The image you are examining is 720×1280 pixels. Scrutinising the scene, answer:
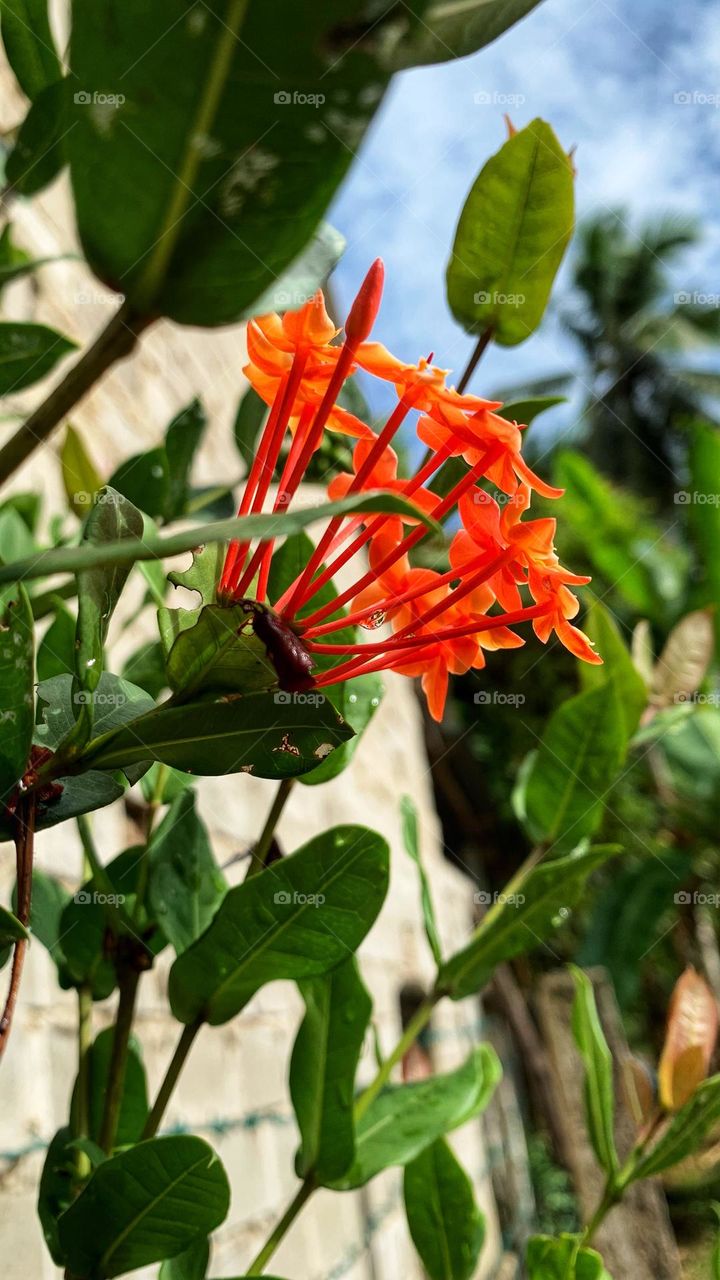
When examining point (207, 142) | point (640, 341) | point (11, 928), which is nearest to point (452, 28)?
point (207, 142)

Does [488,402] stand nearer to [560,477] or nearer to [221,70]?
[221,70]

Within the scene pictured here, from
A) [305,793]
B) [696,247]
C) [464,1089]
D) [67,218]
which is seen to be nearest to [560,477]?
[305,793]

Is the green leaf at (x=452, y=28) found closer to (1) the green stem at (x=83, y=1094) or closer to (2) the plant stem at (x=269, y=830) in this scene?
(2) the plant stem at (x=269, y=830)

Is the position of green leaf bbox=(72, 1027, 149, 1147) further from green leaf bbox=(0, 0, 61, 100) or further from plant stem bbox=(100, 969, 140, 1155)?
green leaf bbox=(0, 0, 61, 100)

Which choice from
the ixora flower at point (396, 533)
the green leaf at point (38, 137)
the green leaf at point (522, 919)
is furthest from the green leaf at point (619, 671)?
the green leaf at point (38, 137)

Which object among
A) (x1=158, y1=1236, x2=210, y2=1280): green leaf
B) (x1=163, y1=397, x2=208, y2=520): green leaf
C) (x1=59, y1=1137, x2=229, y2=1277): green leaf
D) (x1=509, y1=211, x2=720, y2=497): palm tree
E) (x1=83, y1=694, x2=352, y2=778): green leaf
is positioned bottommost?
(x1=509, y1=211, x2=720, y2=497): palm tree

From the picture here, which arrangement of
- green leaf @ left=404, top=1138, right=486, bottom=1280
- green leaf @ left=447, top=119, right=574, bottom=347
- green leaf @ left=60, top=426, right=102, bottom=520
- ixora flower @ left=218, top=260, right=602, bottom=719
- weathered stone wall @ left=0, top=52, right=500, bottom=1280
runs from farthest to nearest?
weathered stone wall @ left=0, top=52, right=500, bottom=1280
green leaf @ left=60, top=426, right=102, bottom=520
green leaf @ left=404, top=1138, right=486, bottom=1280
green leaf @ left=447, top=119, right=574, bottom=347
ixora flower @ left=218, top=260, right=602, bottom=719

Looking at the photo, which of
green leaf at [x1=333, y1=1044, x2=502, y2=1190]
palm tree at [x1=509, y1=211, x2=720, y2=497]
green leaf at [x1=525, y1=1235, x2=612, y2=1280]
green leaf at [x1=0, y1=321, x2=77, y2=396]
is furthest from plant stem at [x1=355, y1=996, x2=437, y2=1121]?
palm tree at [x1=509, y1=211, x2=720, y2=497]

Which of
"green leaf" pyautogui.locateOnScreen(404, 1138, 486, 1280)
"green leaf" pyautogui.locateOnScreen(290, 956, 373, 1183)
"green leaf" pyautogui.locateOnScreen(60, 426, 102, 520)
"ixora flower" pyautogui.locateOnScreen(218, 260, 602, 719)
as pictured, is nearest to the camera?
"ixora flower" pyautogui.locateOnScreen(218, 260, 602, 719)
